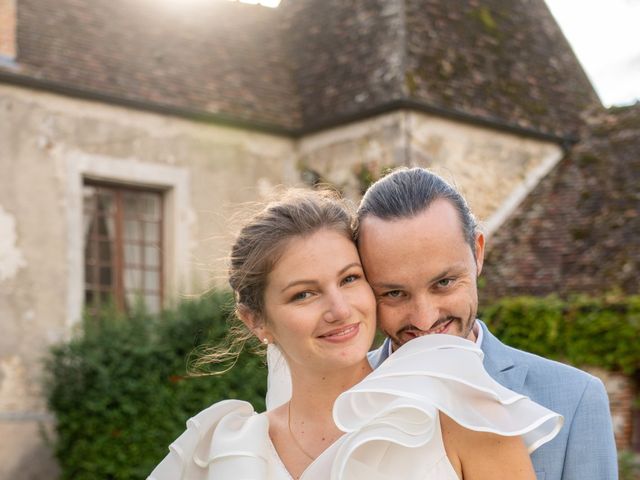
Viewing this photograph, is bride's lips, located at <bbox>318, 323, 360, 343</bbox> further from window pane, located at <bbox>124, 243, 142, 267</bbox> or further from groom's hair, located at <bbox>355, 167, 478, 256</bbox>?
window pane, located at <bbox>124, 243, 142, 267</bbox>

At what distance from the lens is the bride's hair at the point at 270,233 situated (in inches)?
112

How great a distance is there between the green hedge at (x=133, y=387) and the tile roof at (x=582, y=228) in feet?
12.0

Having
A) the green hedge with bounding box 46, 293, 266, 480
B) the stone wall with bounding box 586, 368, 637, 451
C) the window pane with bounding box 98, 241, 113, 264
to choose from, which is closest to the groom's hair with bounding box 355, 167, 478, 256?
the green hedge with bounding box 46, 293, 266, 480

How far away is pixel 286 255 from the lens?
2.83m

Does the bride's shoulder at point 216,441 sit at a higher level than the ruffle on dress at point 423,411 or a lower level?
lower

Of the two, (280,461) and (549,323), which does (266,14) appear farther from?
(280,461)

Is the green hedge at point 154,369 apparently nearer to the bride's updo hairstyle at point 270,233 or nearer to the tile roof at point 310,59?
the tile roof at point 310,59

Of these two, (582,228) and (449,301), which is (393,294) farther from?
(582,228)

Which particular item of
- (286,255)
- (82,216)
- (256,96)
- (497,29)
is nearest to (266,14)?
(256,96)

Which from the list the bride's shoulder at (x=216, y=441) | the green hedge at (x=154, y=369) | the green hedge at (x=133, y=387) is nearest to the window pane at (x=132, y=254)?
the green hedge at (x=154, y=369)

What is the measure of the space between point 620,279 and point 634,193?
1645mm

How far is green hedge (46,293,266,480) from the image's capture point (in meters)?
10.1

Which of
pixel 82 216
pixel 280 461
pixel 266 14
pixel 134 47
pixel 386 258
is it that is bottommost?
pixel 280 461

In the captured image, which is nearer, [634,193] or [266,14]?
[634,193]
